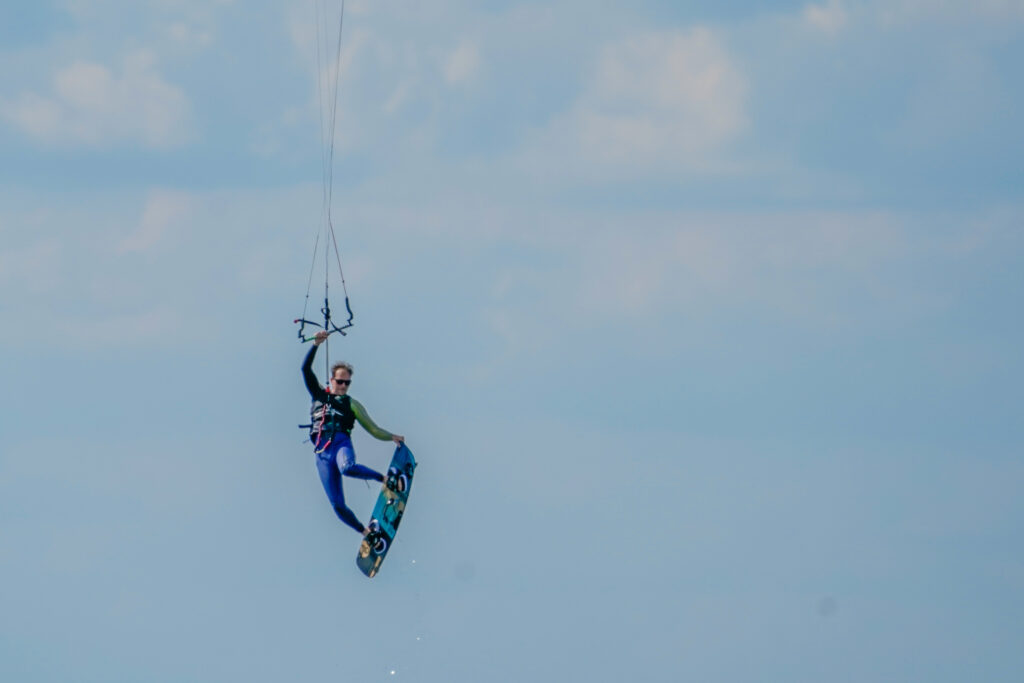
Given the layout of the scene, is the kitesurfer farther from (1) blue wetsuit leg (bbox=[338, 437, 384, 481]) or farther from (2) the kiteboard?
(2) the kiteboard

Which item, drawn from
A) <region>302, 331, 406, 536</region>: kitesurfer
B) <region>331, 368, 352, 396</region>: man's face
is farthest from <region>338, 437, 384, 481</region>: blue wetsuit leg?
<region>331, 368, 352, 396</region>: man's face

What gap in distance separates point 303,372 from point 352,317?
1.10m

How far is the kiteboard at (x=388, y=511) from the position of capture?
880 inches

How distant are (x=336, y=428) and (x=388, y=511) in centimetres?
155

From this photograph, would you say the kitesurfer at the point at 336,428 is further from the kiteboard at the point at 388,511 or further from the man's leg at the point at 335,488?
the kiteboard at the point at 388,511

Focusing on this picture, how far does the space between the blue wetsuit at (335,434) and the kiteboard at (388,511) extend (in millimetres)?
704

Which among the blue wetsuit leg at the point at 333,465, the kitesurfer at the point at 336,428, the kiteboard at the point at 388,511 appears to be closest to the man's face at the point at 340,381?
the kitesurfer at the point at 336,428

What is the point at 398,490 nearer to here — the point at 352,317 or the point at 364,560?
the point at 364,560

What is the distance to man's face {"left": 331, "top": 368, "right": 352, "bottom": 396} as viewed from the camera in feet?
70.1

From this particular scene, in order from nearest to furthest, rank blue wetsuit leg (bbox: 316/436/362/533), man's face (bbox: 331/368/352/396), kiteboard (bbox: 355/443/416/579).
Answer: man's face (bbox: 331/368/352/396)
blue wetsuit leg (bbox: 316/436/362/533)
kiteboard (bbox: 355/443/416/579)

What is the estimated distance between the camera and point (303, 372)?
21062 millimetres

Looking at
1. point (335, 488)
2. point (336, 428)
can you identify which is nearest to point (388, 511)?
point (335, 488)

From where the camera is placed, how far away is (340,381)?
21375 millimetres

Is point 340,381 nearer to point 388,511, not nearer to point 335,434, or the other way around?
point 335,434
